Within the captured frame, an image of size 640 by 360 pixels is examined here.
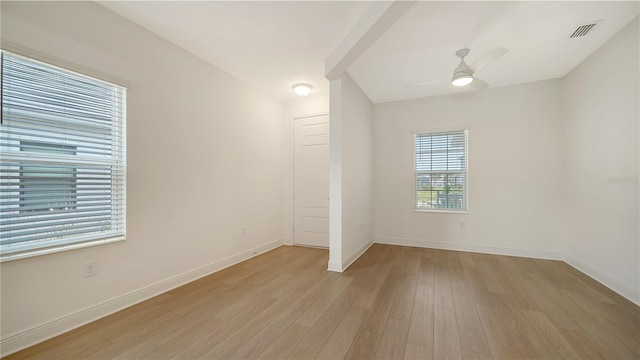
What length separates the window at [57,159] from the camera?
5.64ft

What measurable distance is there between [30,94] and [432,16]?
331 cm

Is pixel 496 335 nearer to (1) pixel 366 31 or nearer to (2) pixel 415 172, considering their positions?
(1) pixel 366 31

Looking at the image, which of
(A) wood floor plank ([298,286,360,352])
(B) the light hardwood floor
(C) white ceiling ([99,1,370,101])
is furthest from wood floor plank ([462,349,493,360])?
(C) white ceiling ([99,1,370,101])

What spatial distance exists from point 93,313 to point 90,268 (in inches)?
14.9

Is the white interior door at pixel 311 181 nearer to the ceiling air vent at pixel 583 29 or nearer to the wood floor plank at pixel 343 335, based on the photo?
the wood floor plank at pixel 343 335

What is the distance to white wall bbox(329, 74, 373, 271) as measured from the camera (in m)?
3.26

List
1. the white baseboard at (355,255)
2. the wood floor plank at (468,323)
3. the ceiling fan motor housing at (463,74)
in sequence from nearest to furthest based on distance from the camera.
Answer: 1. the wood floor plank at (468,323)
2. the ceiling fan motor housing at (463,74)
3. the white baseboard at (355,255)

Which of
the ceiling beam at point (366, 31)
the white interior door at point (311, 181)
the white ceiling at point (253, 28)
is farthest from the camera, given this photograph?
the white interior door at point (311, 181)

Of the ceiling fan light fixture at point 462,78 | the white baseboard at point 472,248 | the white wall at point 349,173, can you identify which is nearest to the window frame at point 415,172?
the white baseboard at point 472,248

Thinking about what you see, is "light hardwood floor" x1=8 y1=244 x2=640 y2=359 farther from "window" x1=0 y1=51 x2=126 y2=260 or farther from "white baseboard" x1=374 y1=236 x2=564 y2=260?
"window" x1=0 y1=51 x2=126 y2=260

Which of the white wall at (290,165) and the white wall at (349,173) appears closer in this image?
the white wall at (349,173)

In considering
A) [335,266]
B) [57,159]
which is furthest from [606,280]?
[57,159]

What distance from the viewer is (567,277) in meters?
3.01

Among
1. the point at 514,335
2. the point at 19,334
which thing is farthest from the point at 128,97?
the point at 514,335
